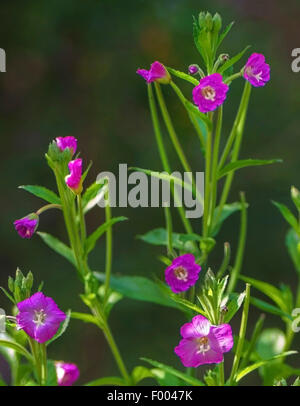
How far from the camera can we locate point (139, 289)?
0.72 m

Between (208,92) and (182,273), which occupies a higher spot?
(208,92)

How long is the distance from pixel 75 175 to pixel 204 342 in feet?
0.54

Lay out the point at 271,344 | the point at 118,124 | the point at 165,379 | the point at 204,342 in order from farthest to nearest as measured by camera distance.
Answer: the point at 118,124 < the point at 271,344 < the point at 165,379 < the point at 204,342

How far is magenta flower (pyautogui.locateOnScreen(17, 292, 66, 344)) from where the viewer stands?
22.5 inches

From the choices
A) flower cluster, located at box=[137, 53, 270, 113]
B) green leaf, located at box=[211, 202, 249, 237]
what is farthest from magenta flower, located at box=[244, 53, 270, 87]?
green leaf, located at box=[211, 202, 249, 237]

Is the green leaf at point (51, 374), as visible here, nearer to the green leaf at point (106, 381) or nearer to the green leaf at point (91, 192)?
the green leaf at point (106, 381)

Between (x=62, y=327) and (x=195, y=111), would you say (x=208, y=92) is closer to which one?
(x=195, y=111)

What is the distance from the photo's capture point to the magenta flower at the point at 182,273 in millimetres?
608

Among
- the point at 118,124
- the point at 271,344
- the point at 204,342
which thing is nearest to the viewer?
the point at 204,342

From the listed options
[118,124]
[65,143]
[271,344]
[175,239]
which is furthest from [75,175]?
[118,124]

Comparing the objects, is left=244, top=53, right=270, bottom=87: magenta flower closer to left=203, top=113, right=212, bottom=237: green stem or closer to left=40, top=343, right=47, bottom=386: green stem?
left=203, top=113, right=212, bottom=237: green stem

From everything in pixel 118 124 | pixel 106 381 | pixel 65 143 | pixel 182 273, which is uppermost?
pixel 118 124

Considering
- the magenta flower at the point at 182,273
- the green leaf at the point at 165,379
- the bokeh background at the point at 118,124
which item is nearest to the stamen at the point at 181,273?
the magenta flower at the point at 182,273
